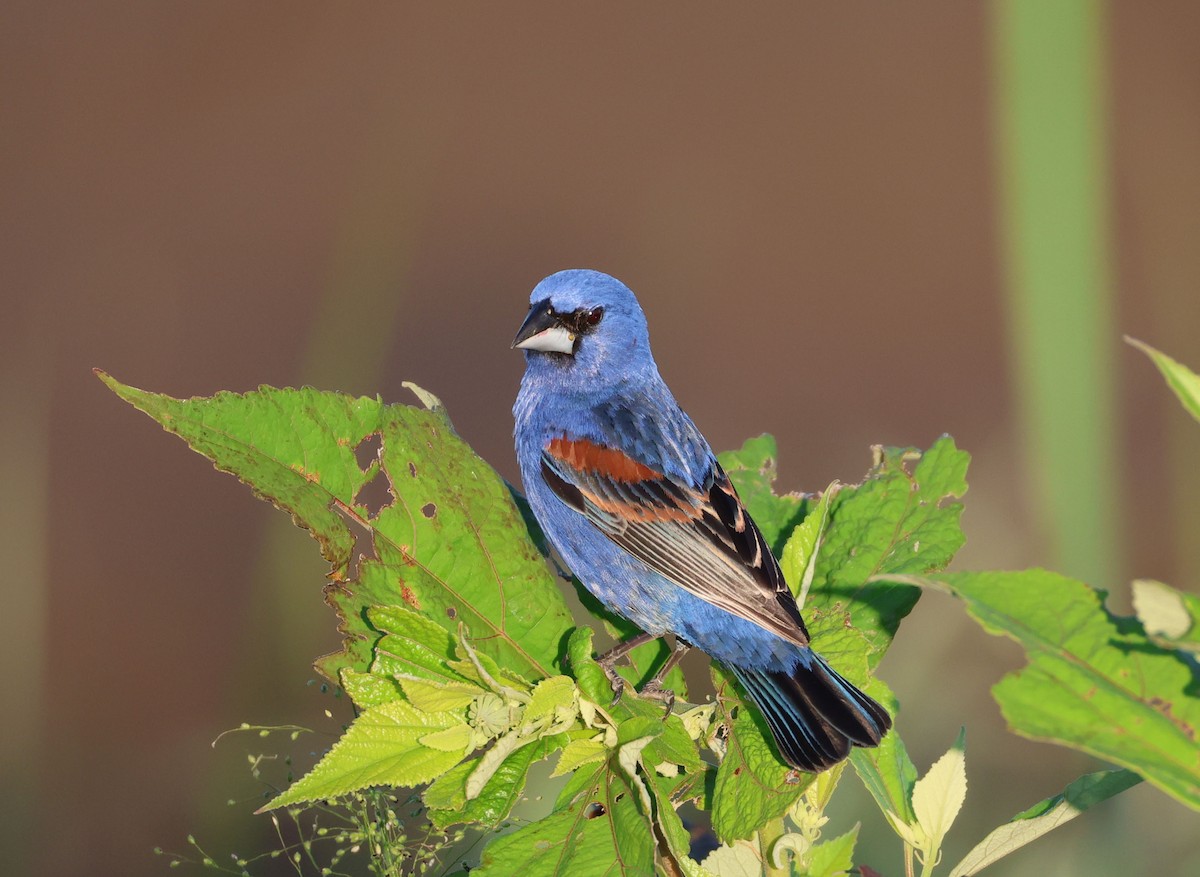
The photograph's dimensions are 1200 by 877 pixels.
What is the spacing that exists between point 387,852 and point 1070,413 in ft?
5.62

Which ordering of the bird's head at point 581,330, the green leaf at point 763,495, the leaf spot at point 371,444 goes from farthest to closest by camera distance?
1. the bird's head at point 581,330
2. the green leaf at point 763,495
3. the leaf spot at point 371,444

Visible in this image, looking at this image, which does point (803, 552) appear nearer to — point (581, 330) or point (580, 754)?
point (580, 754)

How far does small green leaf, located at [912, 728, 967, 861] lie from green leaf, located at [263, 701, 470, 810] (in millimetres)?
290

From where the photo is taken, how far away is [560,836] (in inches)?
28.7

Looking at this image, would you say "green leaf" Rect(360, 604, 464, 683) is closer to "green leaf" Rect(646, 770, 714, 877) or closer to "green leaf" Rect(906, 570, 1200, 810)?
"green leaf" Rect(646, 770, 714, 877)

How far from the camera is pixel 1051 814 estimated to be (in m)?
0.71

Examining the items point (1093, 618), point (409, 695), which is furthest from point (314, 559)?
point (1093, 618)

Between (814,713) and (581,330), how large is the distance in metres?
0.85

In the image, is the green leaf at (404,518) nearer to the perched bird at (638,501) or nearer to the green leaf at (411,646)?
the green leaf at (411,646)

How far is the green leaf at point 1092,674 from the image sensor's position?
536 millimetres

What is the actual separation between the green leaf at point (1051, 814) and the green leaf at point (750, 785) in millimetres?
112

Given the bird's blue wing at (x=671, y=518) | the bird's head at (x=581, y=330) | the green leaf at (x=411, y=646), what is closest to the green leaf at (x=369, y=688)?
the green leaf at (x=411, y=646)

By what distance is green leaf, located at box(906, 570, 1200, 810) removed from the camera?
54 centimetres

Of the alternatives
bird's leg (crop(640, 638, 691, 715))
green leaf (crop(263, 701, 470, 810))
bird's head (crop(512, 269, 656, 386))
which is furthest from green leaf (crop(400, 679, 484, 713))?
bird's head (crop(512, 269, 656, 386))
